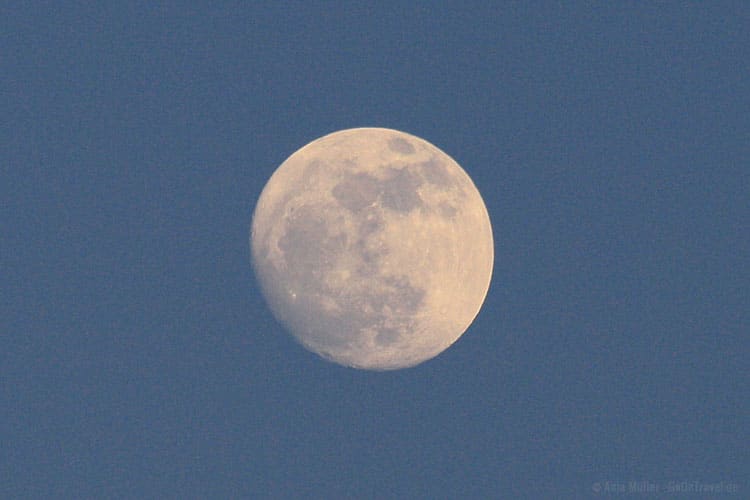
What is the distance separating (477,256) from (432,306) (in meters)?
1.32

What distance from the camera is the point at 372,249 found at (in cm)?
1431

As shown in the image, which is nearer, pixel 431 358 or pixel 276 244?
pixel 276 244

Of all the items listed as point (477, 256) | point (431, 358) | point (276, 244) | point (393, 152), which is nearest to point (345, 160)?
point (393, 152)

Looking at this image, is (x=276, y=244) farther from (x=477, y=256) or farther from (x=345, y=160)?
(x=477, y=256)

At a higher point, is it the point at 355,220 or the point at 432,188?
the point at 432,188

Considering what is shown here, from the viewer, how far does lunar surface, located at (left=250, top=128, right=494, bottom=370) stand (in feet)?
47.2

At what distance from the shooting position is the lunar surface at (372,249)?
47.2 feet

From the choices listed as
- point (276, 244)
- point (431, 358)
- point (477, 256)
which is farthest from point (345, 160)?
point (431, 358)

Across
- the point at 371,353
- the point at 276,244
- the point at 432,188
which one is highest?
the point at 432,188

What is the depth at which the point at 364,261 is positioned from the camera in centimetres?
1434

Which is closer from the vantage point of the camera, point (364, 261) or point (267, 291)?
point (364, 261)

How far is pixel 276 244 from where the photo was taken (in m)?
15.1

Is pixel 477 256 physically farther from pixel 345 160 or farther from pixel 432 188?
pixel 345 160

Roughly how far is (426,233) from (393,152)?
5.61ft
